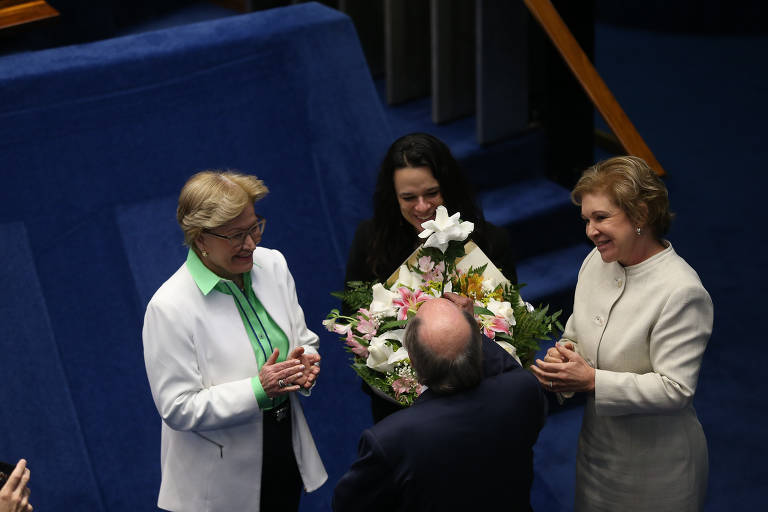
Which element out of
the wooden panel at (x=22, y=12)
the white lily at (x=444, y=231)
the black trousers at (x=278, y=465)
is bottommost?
the black trousers at (x=278, y=465)

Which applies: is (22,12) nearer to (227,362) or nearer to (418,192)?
(418,192)

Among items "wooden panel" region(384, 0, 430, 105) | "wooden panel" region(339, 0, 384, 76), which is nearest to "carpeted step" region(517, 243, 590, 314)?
"wooden panel" region(384, 0, 430, 105)

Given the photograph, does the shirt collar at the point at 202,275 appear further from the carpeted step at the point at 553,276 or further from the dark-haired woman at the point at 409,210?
the carpeted step at the point at 553,276

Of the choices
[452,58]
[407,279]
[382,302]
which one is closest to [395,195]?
[407,279]

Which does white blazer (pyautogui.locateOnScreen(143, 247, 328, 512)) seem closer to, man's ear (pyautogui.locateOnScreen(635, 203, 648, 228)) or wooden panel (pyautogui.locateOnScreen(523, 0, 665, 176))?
man's ear (pyautogui.locateOnScreen(635, 203, 648, 228))

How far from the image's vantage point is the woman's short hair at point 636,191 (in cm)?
242

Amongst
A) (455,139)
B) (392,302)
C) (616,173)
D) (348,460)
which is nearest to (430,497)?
(392,302)

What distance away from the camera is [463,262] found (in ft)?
9.02

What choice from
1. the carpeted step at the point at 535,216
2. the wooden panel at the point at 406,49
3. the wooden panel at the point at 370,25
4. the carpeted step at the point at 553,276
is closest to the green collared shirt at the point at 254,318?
the carpeted step at the point at 553,276

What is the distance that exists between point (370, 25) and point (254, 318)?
3863 millimetres

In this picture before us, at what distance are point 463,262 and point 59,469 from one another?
195cm

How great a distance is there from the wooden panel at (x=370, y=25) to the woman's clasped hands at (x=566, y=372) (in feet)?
12.8

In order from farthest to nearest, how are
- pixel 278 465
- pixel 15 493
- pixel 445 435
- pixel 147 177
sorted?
pixel 147 177
pixel 278 465
pixel 15 493
pixel 445 435

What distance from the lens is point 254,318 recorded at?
266 centimetres
